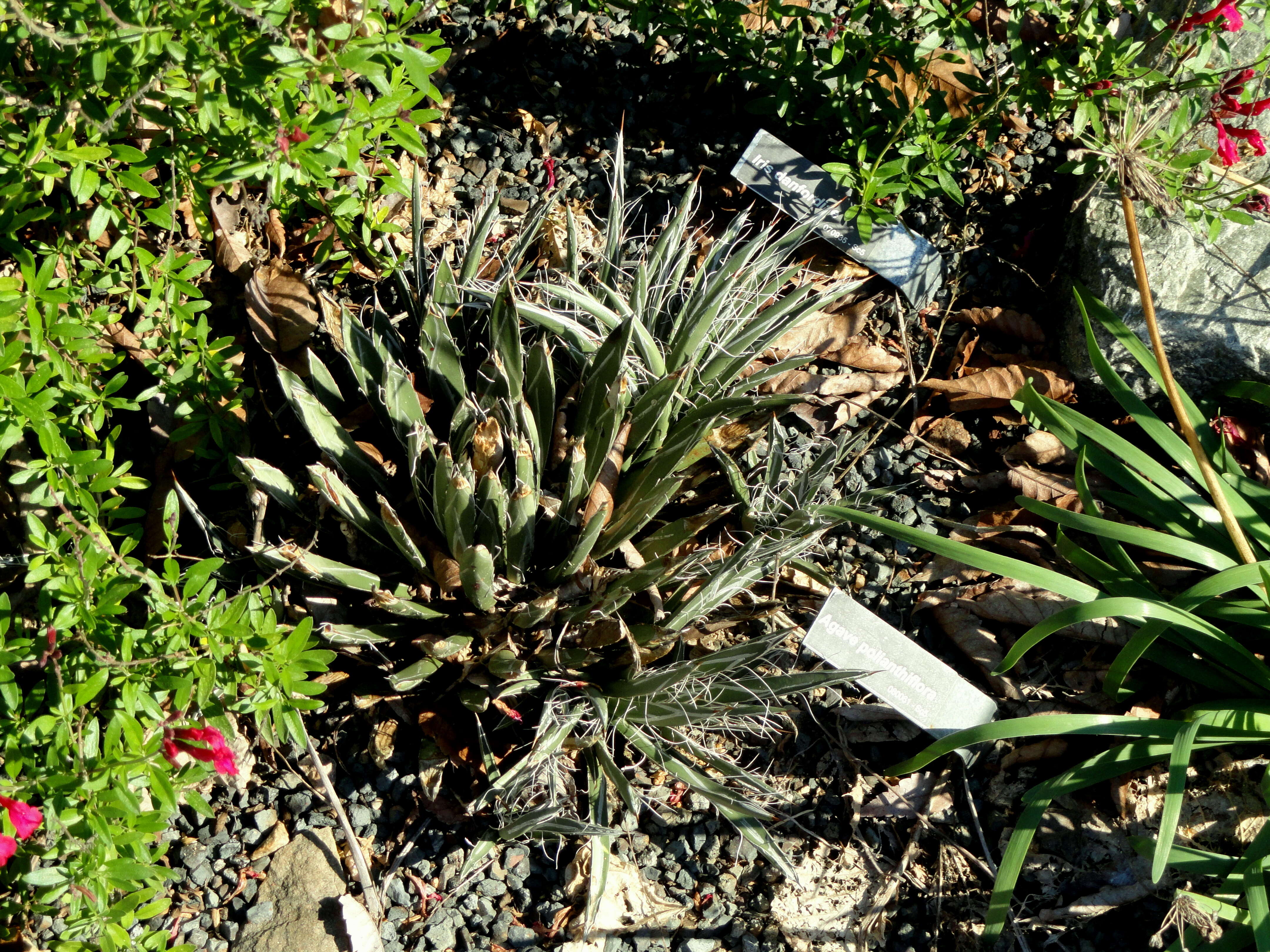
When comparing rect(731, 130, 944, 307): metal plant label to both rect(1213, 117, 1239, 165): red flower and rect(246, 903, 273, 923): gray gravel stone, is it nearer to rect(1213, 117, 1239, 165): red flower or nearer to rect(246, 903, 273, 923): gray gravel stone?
rect(1213, 117, 1239, 165): red flower

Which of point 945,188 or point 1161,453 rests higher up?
point 945,188

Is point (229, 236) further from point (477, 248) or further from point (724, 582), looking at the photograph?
point (724, 582)

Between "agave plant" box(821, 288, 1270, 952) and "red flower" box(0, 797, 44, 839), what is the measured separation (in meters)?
1.54

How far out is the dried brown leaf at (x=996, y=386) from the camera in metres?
2.73

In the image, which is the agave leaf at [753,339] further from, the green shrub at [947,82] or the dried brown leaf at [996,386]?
the dried brown leaf at [996,386]

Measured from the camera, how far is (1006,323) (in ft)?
9.48

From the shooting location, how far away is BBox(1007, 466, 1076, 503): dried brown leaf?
8.63 feet

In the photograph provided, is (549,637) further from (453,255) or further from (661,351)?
(453,255)

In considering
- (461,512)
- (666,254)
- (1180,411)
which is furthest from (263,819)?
(1180,411)

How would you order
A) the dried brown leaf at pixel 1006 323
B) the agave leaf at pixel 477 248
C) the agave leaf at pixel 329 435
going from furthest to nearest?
the dried brown leaf at pixel 1006 323 < the agave leaf at pixel 477 248 < the agave leaf at pixel 329 435

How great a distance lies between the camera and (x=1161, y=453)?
2766 millimetres

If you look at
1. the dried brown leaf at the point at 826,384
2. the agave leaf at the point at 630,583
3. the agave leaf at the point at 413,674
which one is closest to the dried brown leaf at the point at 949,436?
the dried brown leaf at the point at 826,384

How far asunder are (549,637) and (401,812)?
0.49 meters

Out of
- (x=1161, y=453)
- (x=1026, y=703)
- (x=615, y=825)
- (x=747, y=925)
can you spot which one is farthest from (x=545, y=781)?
(x=1161, y=453)
